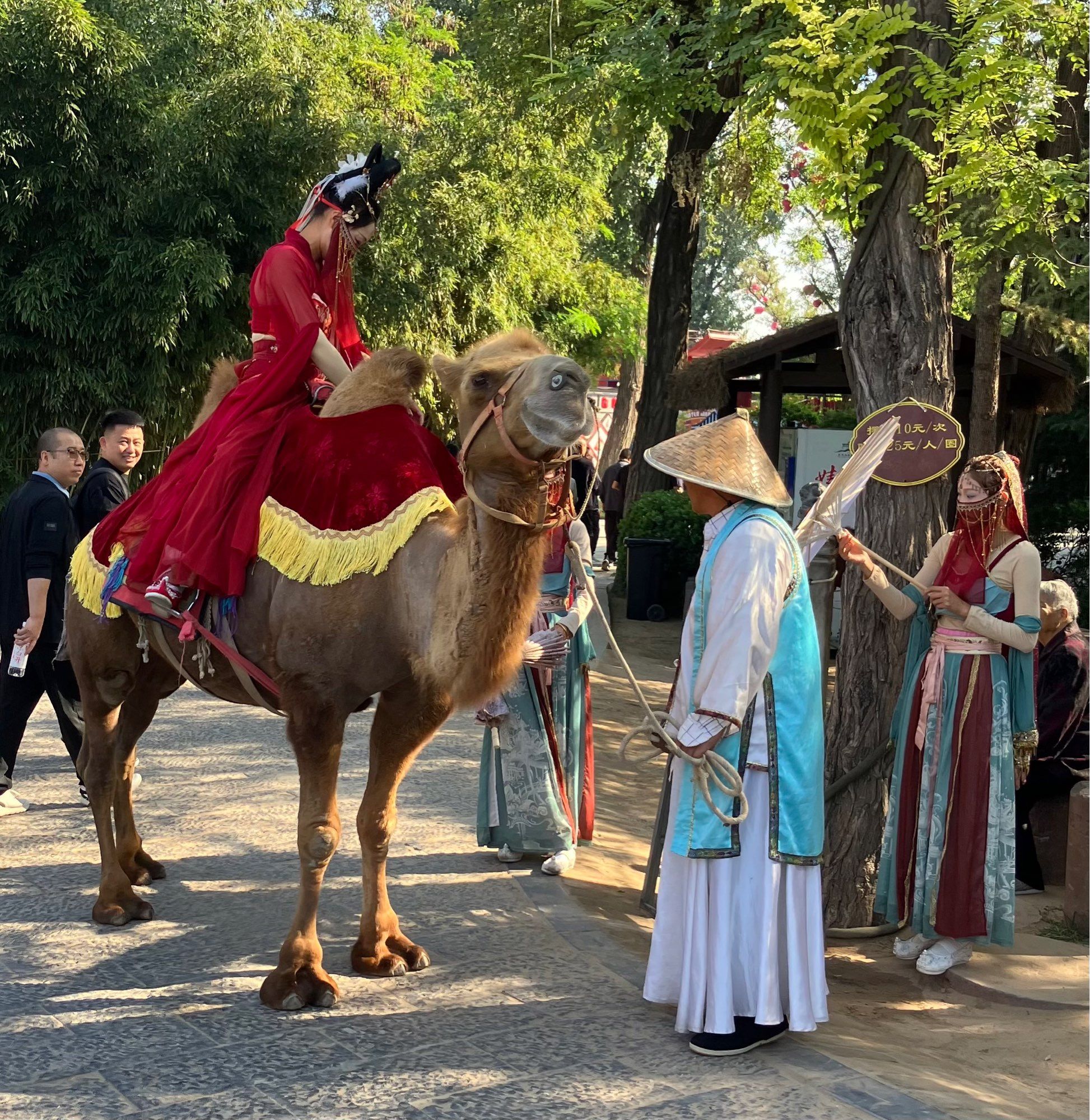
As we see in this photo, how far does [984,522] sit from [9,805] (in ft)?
16.7

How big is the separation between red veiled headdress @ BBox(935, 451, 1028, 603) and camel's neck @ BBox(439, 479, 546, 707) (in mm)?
2229

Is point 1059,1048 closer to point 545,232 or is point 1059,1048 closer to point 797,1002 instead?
point 797,1002

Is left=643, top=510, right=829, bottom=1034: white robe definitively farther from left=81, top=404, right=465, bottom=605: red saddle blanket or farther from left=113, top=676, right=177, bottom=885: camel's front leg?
left=113, top=676, right=177, bottom=885: camel's front leg

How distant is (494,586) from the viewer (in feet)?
13.2

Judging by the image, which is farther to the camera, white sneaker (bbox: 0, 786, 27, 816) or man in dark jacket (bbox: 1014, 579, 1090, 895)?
man in dark jacket (bbox: 1014, 579, 1090, 895)

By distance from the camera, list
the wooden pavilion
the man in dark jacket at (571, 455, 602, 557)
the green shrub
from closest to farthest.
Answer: the wooden pavilion
the man in dark jacket at (571, 455, 602, 557)
the green shrub

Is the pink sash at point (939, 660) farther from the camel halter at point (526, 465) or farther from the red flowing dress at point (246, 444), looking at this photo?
the red flowing dress at point (246, 444)

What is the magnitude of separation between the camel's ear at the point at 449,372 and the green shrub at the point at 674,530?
1210 centimetres

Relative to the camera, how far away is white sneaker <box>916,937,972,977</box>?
5.66 m

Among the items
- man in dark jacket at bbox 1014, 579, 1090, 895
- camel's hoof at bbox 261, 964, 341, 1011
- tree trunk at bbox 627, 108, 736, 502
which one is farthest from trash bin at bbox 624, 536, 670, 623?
camel's hoof at bbox 261, 964, 341, 1011

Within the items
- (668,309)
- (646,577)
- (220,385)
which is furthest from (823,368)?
(220,385)

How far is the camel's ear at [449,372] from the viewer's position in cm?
411

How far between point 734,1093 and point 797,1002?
1.39 ft

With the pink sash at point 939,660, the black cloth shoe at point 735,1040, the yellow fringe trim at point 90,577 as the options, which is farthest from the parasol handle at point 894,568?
the yellow fringe trim at point 90,577
